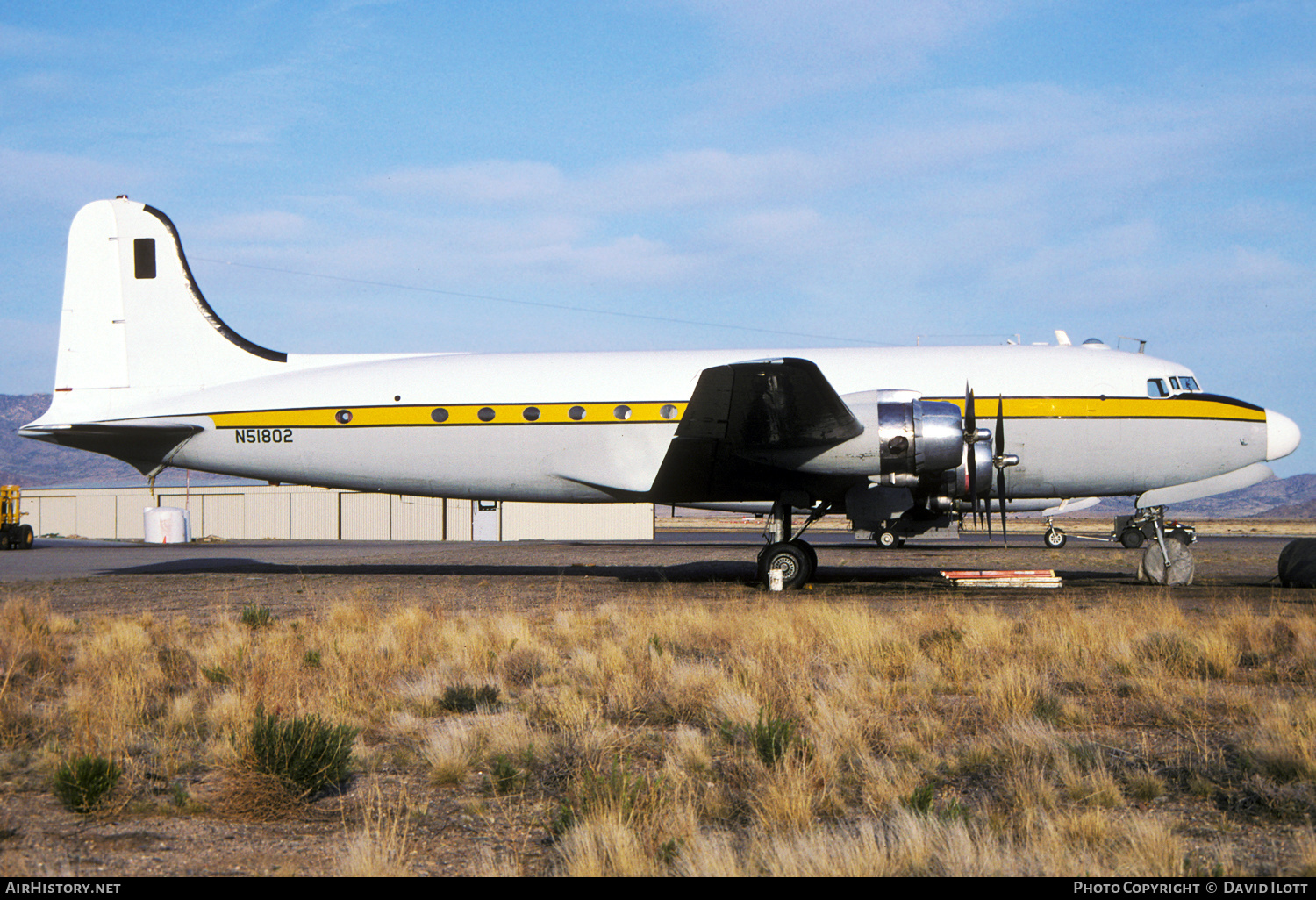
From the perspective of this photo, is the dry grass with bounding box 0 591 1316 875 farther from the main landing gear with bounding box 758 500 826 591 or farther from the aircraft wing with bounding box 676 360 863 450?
the main landing gear with bounding box 758 500 826 591

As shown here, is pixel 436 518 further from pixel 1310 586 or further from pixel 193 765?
pixel 193 765

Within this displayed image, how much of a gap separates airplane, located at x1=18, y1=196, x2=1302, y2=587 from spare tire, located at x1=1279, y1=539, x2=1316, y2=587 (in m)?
1.79

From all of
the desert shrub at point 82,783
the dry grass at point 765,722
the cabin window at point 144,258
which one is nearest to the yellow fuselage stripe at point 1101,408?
the dry grass at point 765,722

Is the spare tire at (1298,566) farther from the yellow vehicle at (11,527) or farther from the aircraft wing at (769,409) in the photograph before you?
the yellow vehicle at (11,527)

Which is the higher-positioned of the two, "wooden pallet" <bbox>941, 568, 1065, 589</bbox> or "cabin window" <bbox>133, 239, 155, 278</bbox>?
"cabin window" <bbox>133, 239, 155, 278</bbox>

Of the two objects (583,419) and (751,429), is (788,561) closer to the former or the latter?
(751,429)

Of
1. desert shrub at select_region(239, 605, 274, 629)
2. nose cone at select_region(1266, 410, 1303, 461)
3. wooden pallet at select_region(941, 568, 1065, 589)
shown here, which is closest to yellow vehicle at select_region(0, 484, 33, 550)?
desert shrub at select_region(239, 605, 274, 629)

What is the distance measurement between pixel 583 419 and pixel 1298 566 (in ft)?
47.5

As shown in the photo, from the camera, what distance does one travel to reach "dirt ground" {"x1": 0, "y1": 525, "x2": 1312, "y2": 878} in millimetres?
4809

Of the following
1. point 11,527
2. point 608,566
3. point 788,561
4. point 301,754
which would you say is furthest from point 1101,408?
point 11,527

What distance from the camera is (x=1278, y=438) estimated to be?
60.0 feet

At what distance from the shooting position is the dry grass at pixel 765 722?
15.4 feet

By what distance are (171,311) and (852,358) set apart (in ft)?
49.2
